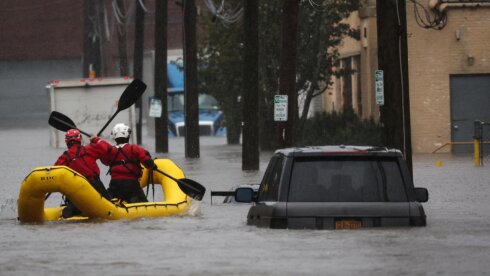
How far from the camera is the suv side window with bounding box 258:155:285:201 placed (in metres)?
14.5

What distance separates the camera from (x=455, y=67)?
43.8 m

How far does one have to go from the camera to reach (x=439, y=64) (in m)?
43.9

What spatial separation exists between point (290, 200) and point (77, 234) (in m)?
3.89

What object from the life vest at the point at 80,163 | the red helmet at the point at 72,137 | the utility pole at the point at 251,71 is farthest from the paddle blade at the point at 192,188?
the utility pole at the point at 251,71

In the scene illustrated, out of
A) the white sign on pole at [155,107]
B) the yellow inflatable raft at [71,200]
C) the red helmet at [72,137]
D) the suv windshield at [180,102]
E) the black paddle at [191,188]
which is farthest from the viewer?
the suv windshield at [180,102]

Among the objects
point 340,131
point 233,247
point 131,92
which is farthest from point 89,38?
point 233,247

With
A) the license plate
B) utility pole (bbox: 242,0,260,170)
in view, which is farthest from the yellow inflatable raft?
utility pole (bbox: 242,0,260,170)

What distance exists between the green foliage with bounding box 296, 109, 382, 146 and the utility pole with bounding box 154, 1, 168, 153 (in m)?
4.58

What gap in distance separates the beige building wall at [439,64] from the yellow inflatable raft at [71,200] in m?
24.3

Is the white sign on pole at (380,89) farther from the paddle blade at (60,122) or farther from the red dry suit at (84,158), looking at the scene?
the red dry suit at (84,158)

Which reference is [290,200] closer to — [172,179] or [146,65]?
[172,179]

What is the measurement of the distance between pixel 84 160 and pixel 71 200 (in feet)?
3.31

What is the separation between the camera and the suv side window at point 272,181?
14547 mm

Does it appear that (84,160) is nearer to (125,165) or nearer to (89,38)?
(125,165)
